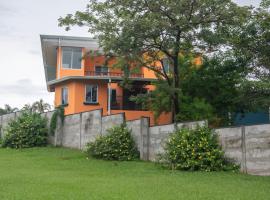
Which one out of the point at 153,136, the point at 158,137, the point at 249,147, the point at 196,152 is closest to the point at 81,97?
the point at 153,136

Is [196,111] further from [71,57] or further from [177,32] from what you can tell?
[71,57]

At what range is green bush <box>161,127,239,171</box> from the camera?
741 inches

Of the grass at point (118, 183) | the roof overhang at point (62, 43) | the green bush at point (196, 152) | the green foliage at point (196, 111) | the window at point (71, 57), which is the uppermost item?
the roof overhang at point (62, 43)

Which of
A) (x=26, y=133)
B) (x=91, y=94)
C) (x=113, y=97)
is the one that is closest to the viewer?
(x=26, y=133)

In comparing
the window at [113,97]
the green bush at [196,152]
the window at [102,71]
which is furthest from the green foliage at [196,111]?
the window at [102,71]

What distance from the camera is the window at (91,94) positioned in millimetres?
37250

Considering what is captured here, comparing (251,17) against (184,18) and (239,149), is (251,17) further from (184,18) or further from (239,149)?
(239,149)

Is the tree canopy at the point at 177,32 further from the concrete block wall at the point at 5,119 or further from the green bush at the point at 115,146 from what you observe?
the concrete block wall at the point at 5,119

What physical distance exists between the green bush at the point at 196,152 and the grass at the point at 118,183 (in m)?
0.78

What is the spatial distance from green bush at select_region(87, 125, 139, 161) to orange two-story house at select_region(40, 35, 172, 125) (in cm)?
1112

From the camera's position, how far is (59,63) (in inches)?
1495

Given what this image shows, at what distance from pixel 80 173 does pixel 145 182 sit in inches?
145

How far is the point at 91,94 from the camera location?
37312 millimetres

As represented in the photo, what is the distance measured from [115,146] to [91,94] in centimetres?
1390
